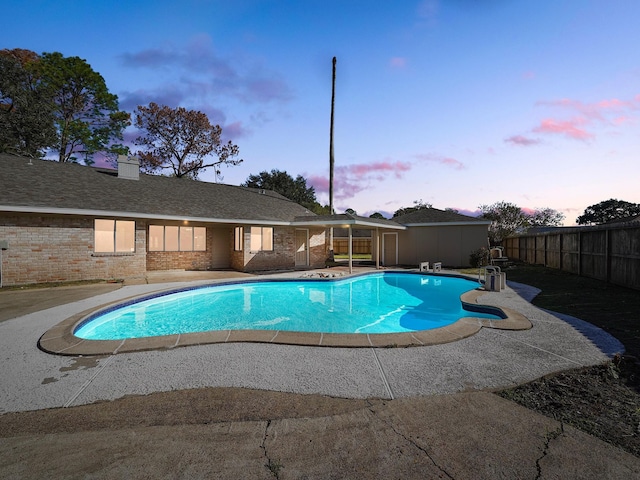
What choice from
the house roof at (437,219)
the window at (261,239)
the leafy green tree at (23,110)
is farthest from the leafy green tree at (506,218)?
the leafy green tree at (23,110)

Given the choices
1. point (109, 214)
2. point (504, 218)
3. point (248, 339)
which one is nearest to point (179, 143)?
point (109, 214)

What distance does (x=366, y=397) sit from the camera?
306cm

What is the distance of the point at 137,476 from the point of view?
2.02m

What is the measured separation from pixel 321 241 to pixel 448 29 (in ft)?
41.0

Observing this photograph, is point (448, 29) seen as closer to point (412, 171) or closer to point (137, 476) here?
point (412, 171)

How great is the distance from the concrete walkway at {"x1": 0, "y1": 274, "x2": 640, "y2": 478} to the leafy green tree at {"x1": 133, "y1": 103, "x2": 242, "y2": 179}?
86.7 feet

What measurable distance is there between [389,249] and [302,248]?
6.02 meters

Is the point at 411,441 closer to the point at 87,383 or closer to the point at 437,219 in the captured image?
the point at 87,383

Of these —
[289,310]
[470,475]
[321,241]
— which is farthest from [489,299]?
[321,241]

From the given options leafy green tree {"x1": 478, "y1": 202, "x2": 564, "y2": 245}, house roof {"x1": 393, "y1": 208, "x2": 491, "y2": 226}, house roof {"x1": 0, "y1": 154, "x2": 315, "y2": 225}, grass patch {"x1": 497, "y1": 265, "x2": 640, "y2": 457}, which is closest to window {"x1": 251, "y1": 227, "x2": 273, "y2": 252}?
house roof {"x1": 0, "y1": 154, "x2": 315, "y2": 225}

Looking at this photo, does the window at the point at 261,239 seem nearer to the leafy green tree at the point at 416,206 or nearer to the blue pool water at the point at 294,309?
the blue pool water at the point at 294,309

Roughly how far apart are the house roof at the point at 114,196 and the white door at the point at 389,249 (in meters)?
6.46

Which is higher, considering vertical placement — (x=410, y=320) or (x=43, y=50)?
(x=43, y=50)

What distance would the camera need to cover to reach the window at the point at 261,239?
631 inches
